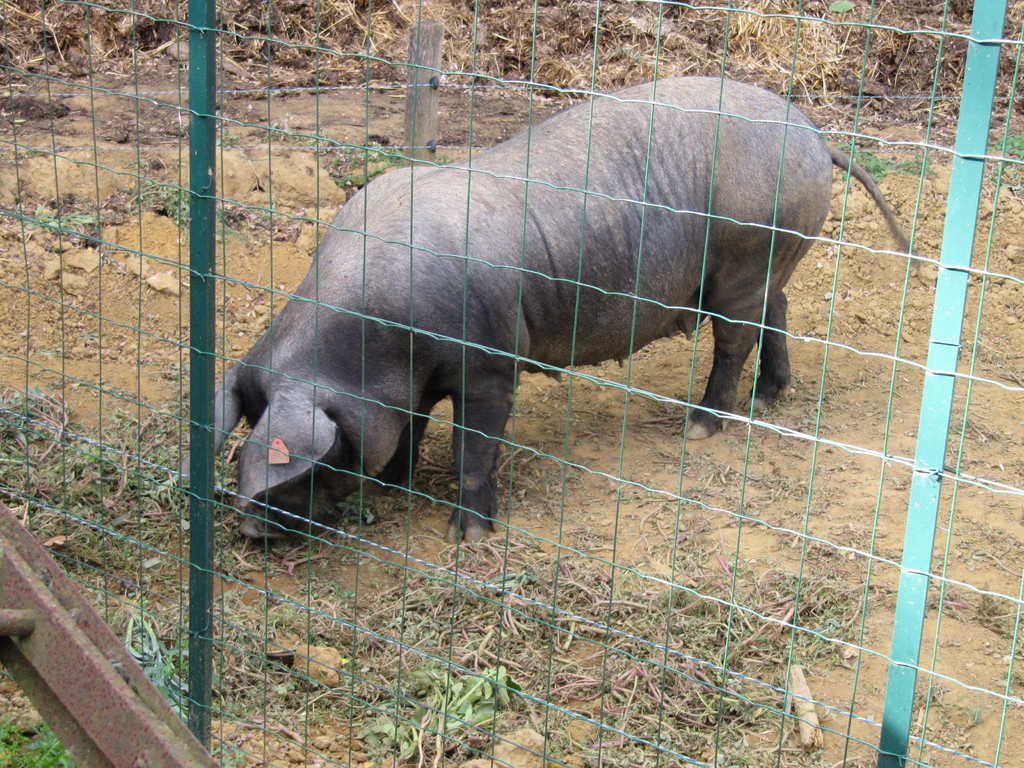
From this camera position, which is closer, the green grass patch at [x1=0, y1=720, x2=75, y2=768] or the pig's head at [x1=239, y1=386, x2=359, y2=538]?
the green grass patch at [x1=0, y1=720, x2=75, y2=768]

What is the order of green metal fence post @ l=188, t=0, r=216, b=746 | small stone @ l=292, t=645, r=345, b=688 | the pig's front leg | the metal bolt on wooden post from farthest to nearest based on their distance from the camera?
the metal bolt on wooden post, the pig's front leg, small stone @ l=292, t=645, r=345, b=688, green metal fence post @ l=188, t=0, r=216, b=746

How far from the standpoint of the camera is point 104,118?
7.88 metres

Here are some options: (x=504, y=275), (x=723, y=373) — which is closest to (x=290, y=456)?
(x=504, y=275)

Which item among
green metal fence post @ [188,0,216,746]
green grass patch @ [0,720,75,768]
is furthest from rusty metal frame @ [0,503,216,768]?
green grass patch @ [0,720,75,768]

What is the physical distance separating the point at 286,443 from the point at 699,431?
2373 millimetres

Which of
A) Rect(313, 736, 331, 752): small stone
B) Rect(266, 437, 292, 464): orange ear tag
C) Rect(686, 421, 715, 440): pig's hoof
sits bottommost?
Rect(313, 736, 331, 752): small stone

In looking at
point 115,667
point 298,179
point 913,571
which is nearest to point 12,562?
point 115,667

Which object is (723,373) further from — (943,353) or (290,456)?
(943,353)

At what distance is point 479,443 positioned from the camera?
5.09m

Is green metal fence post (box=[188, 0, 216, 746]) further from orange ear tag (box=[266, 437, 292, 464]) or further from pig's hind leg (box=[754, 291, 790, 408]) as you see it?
pig's hind leg (box=[754, 291, 790, 408])

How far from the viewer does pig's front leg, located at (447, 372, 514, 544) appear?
5004mm

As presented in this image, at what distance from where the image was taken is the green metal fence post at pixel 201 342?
2818 mm

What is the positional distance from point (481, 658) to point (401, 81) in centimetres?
553

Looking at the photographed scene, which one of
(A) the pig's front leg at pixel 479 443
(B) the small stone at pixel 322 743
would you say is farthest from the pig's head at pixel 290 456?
(B) the small stone at pixel 322 743
